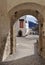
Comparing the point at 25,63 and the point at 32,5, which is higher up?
the point at 32,5

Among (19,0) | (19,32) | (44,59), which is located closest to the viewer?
(19,0)

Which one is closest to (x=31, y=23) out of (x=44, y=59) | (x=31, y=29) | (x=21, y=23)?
(x=31, y=29)

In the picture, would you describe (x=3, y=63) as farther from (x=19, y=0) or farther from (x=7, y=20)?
(x=19, y=0)

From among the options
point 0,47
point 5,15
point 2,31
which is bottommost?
point 0,47

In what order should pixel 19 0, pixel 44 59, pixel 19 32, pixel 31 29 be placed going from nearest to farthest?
1. pixel 19 0
2. pixel 44 59
3. pixel 19 32
4. pixel 31 29

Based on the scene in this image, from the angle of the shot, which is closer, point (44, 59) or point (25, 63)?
point (25, 63)

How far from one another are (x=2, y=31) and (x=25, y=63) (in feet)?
5.75

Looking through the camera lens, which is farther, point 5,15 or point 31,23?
point 31,23

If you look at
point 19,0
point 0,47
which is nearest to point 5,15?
point 19,0

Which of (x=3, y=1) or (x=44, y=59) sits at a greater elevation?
(x=3, y=1)

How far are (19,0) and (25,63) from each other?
2759 mm

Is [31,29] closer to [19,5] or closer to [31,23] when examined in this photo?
[31,23]

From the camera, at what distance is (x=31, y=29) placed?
28.0 metres

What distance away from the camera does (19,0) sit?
823cm
